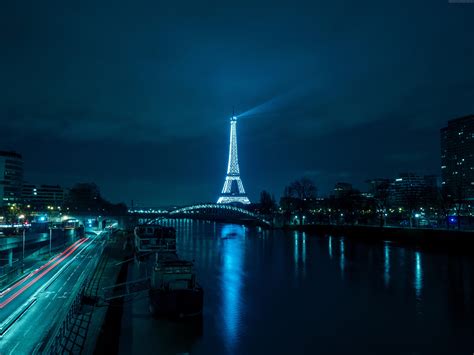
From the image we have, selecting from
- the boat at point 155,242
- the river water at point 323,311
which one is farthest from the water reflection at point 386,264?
the boat at point 155,242

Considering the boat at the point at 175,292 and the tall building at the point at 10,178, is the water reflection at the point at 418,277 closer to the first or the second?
the boat at the point at 175,292

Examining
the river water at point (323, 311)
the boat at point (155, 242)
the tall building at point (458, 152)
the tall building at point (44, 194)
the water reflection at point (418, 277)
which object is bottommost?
the river water at point (323, 311)

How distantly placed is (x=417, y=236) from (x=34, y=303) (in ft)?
127

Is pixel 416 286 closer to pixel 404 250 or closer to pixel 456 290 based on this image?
pixel 456 290

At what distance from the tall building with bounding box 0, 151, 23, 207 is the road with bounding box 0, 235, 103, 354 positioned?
6763 centimetres

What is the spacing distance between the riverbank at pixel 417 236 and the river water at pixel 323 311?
2448 mm

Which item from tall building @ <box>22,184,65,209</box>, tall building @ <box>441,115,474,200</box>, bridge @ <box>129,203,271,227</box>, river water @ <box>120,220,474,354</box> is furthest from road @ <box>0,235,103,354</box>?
tall building @ <box>441,115,474,200</box>

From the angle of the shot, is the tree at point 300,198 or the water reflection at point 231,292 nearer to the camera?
the water reflection at point 231,292

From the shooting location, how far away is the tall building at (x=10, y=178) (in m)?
84.1

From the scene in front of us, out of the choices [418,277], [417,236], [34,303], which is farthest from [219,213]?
[34,303]

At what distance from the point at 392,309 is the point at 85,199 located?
9385 cm

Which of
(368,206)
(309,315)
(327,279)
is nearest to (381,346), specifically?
(309,315)

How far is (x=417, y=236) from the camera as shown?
44.2 metres

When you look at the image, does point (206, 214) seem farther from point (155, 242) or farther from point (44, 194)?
point (155, 242)
